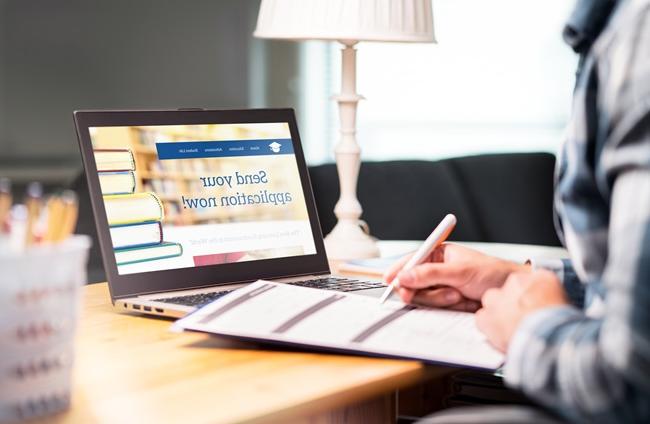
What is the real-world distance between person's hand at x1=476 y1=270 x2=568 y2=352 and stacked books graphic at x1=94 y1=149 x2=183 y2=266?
47 centimetres

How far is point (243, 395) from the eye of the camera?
0.86 metres

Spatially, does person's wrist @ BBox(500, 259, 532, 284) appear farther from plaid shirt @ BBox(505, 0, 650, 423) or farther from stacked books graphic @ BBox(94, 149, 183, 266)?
stacked books graphic @ BBox(94, 149, 183, 266)

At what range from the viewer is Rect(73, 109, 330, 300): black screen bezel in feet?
4.05

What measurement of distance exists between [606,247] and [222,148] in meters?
0.67

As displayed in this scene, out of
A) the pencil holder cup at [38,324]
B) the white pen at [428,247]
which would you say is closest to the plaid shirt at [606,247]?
the white pen at [428,247]

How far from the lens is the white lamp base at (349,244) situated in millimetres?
1718

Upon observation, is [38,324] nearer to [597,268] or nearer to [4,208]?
[4,208]

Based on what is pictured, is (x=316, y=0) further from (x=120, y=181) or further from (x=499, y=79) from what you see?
(x=499, y=79)

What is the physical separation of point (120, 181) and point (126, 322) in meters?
0.21

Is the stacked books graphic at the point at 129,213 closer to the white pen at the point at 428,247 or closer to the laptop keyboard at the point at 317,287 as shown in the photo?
the laptop keyboard at the point at 317,287

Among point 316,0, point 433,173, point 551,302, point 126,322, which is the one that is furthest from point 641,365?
point 433,173

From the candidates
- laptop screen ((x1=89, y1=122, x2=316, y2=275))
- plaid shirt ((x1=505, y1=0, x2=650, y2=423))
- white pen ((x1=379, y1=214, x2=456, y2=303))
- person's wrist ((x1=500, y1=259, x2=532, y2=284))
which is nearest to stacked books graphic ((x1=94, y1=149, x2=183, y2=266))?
laptop screen ((x1=89, y1=122, x2=316, y2=275))

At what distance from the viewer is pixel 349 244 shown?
5.69 ft

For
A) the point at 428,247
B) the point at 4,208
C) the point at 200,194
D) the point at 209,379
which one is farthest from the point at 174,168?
the point at 4,208
